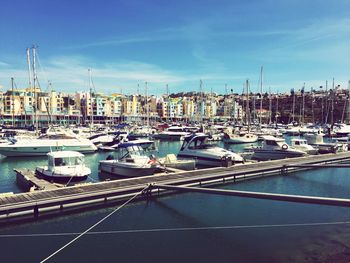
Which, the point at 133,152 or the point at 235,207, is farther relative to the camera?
the point at 133,152

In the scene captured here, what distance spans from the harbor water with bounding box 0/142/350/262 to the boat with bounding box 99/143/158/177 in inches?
197

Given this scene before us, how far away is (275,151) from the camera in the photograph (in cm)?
3775

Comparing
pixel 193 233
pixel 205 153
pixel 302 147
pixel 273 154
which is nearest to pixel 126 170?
pixel 205 153

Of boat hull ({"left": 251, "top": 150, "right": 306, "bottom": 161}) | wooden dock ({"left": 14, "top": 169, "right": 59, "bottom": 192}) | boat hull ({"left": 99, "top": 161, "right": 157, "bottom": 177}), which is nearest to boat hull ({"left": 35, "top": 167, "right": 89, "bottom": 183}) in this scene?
wooden dock ({"left": 14, "top": 169, "right": 59, "bottom": 192})

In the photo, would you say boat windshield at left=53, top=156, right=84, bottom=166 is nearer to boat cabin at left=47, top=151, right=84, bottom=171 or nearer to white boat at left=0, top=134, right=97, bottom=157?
boat cabin at left=47, top=151, right=84, bottom=171

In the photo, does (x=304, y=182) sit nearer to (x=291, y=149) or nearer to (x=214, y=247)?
(x=291, y=149)

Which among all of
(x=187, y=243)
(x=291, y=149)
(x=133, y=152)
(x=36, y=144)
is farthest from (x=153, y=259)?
(x=36, y=144)

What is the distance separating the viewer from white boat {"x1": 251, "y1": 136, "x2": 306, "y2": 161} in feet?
122

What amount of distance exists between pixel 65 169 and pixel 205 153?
13.3 metres

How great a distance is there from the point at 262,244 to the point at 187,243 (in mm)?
3074

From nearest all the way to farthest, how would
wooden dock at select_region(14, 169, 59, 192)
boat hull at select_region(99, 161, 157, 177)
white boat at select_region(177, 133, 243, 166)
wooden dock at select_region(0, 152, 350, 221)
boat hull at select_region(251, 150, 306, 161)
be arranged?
1. wooden dock at select_region(0, 152, 350, 221)
2. wooden dock at select_region(14, 169, 59, 192)
3. boat hull at select_region(99, 161, 157, 177)
4. white boat at select_region(177, 133, 243, 166)
5. boat hull at select_region(251, 150, 306, 161)

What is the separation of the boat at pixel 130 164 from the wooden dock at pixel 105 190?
2071 millimetres

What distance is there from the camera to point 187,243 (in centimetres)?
1431

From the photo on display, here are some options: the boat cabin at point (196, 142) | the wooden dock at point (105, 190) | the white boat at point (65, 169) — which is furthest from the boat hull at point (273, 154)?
the white boat at point (65, 169)
